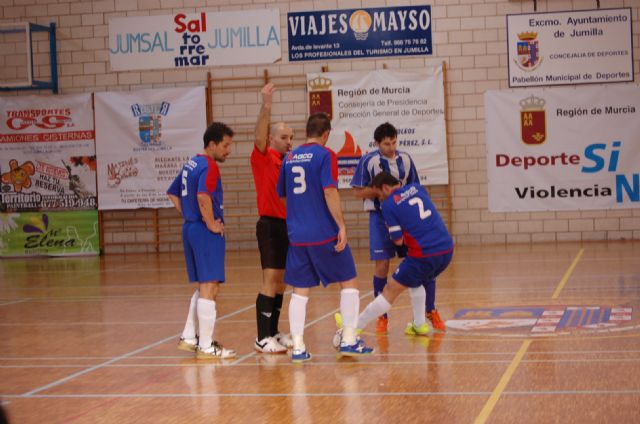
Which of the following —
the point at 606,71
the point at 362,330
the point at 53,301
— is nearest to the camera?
the point at 362,330

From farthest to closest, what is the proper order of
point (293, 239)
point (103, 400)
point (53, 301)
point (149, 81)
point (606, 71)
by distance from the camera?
point (149, 81) → point (606, 71) → point (53, 301) → point (293, 239) → point (103, 400)

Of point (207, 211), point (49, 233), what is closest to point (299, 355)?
point (207, 211)

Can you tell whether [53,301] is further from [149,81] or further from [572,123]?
[572,123]

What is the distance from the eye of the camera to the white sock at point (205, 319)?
681cm

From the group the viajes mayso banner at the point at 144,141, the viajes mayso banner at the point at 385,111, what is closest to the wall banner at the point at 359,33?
the viajes mayso banner at the point at 385,111

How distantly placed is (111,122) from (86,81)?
103 cm

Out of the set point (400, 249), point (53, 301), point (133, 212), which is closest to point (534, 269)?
point (400, 249)

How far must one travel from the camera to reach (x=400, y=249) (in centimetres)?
792

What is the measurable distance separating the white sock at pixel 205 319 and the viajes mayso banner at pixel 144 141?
11.6m

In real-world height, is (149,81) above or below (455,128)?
above

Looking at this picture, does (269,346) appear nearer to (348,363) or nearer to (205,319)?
(205,319)

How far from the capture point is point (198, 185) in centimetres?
689

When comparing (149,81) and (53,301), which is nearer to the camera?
(53,301)

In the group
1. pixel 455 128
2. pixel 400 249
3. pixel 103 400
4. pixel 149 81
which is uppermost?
pixel 149 81
